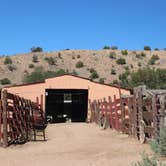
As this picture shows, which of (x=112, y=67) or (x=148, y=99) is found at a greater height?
(x=112, y=67)

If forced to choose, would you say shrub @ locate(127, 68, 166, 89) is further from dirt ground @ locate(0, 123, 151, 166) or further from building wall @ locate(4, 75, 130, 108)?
dirt ground @ locate(0, 123, 151, 166)

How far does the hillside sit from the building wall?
3287 centimetres

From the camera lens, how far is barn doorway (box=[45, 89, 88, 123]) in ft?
168

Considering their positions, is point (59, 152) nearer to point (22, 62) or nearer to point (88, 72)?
point (88, 72)

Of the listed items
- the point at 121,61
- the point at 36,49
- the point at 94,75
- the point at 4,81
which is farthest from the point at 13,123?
the point at 36,49

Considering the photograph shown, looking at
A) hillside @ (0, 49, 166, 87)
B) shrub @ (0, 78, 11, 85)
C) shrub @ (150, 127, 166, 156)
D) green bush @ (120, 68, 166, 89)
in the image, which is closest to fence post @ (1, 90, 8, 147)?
shrub @ (150, 127, 166, 156)

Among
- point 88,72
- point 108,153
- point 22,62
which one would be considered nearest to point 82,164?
point 108,153

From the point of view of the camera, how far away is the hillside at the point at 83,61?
8512 centimetres

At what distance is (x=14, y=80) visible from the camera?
80.3 metres

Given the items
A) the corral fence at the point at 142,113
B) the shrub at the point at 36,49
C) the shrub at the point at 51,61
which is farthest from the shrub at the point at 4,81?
the corral fence at the point at 142,113

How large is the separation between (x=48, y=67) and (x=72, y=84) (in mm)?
42254

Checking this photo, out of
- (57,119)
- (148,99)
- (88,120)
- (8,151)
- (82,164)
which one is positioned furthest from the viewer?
(57,119)

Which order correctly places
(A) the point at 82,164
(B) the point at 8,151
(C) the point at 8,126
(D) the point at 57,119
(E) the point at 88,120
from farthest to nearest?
(D) the point at 57,119, (E) the point at 88,120, (C) the point at 8,126, (B) the point at 8,151, (A) the point at 82,164

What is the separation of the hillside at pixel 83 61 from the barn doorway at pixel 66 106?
82.9 ft
